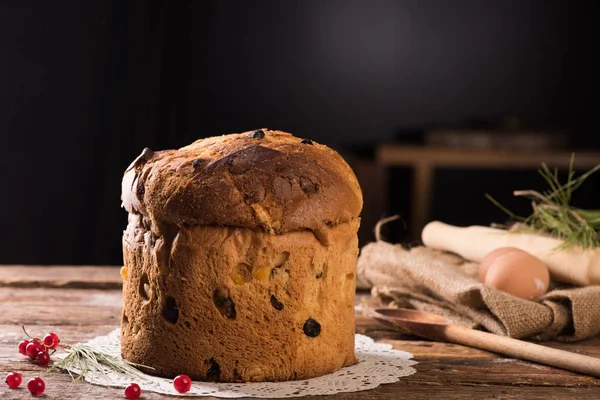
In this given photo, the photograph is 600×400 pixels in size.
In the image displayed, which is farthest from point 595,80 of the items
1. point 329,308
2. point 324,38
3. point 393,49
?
point 329,308

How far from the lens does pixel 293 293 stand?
1.63 metres

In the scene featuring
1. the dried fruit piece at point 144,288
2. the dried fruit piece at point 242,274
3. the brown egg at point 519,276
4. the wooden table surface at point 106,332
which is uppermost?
the dried fruit piece at point 242,274

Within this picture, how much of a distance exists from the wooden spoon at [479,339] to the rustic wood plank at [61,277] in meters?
0.87

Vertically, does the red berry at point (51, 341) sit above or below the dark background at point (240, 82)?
below

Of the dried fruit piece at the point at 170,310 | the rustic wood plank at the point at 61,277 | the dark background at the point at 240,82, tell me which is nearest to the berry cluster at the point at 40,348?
the dried fruit piece at the point at 170,310

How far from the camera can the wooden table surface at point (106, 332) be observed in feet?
5.11

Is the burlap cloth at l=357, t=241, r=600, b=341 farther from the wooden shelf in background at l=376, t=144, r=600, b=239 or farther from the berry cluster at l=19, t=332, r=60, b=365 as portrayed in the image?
the wooden shelf in background at l=376, t=144, r=600, b=239

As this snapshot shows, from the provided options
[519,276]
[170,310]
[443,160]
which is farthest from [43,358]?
[443,160]

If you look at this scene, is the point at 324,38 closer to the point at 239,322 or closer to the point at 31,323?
the point at 31,323

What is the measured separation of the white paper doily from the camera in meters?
1.53

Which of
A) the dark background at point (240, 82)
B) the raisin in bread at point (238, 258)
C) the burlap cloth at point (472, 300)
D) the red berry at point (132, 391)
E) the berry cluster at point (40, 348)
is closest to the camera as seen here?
the red berry at point (132, 391)

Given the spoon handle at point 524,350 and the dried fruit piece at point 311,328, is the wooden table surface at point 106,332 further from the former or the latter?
the dried fruit piece at point 311,328

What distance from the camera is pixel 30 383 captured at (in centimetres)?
149

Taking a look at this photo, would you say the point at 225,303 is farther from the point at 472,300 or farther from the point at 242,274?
the point at 472,300
